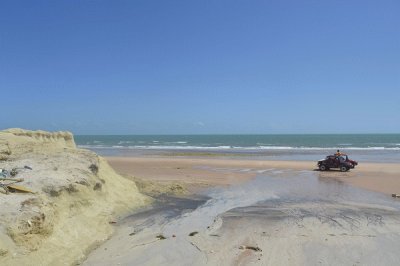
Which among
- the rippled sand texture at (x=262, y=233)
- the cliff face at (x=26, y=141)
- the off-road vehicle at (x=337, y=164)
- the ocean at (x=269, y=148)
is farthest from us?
the ocean at (x=269, y=148)

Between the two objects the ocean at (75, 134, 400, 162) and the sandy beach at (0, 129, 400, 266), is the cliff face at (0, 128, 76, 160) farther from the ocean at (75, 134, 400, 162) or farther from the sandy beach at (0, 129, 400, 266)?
the ocean at (75, 134, 400, 162)

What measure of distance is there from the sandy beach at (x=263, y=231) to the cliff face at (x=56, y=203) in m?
0.67

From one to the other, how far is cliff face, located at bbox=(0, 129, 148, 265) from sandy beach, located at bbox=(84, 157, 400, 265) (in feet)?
2.20

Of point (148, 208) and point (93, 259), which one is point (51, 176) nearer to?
point (93, 259)

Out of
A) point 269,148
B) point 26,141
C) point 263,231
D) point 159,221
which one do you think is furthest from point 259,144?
point 263,231

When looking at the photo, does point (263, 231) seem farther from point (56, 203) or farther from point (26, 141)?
A: point (26, 141)

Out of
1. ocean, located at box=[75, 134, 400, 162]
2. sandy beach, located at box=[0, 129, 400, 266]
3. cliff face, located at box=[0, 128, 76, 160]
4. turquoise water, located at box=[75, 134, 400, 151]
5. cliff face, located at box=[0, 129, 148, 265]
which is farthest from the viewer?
turquoise water, located at box=[75, 134, 400, 151]

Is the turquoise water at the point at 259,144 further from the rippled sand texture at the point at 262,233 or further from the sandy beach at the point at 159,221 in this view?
the rippled sand texture at the point at 262,233

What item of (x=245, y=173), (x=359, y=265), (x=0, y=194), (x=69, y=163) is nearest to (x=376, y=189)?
(x=245, y=173)

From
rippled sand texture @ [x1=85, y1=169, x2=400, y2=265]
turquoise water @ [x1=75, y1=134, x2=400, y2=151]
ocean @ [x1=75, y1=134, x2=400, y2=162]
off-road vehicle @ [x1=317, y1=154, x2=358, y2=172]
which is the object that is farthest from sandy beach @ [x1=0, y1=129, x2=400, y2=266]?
turquoise water @ [x1=75, y1=134, x2=400, y2=151]

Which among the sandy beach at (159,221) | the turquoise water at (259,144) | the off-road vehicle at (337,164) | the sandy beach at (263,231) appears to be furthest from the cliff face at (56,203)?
the turquoise water at (259,144)

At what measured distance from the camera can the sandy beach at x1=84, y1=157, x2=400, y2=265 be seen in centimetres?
884

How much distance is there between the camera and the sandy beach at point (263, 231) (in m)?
8.84

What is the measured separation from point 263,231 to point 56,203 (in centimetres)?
524
